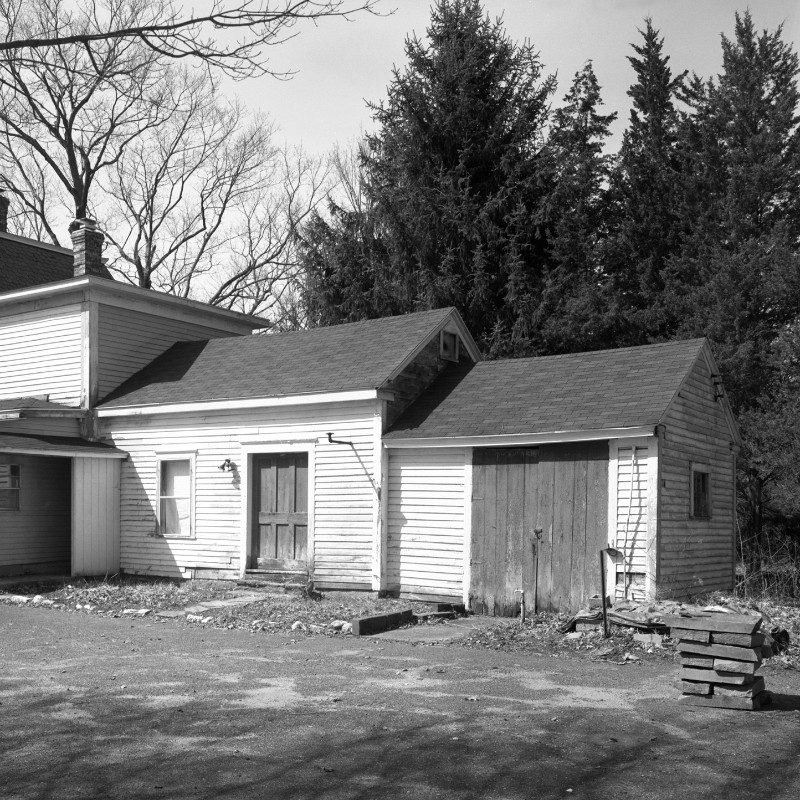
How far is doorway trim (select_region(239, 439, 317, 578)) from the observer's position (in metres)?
15.9

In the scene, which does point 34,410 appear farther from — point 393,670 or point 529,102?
point 529,102

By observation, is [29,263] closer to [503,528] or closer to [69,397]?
[69,397]

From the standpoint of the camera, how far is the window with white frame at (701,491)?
14.6 meters

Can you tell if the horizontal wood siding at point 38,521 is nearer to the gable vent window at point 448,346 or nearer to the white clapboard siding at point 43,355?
the white clapboard siding at point 43,355

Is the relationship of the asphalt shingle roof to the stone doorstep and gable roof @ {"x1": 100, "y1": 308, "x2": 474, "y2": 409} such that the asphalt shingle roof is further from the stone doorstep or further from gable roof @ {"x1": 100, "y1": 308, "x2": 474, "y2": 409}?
the stone doorstep

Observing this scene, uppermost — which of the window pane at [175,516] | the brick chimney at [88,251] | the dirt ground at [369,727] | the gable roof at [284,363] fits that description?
the brick chimney at [88,251]

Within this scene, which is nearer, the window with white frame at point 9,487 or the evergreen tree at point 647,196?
the window with white frame at point 9,487

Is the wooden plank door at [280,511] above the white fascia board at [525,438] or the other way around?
the other way around

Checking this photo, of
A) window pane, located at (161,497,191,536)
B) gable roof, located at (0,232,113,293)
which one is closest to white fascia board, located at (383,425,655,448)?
window pane, located at (161,497,191,536)

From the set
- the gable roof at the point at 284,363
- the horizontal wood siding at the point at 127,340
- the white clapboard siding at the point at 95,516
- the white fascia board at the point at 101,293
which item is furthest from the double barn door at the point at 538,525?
the white fascia board at the point at 101,293

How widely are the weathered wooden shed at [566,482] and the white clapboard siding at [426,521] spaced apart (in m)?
0.02

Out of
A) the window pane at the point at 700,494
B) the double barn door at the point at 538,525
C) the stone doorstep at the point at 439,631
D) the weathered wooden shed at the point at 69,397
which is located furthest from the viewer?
the weathered wooden shed at the point at 69,397

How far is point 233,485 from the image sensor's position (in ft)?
55.0

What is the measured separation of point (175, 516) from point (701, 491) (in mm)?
9310
